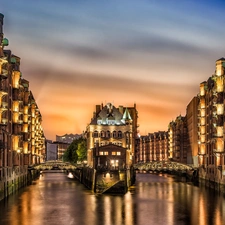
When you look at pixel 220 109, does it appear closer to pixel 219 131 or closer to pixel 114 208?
pixel 219 131

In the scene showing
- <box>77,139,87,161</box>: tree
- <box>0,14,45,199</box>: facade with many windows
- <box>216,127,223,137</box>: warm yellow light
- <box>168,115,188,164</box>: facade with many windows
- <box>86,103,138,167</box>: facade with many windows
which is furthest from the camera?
<box>168,115,188,164</box>: facade with many windows

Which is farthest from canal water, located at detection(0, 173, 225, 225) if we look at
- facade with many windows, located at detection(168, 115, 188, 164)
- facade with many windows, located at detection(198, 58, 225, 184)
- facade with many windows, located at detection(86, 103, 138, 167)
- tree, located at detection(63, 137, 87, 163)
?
facade with many windows, located at detection(168, 115, 188, 164)

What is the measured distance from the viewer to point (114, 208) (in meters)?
68.8

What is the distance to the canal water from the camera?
→ 5853 cm

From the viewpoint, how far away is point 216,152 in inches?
3568

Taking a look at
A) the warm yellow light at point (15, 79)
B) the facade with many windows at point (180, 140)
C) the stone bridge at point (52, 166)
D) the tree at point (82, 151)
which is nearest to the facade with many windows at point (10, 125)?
the warm yellow light at point (15, 79)

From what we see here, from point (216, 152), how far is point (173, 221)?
34.7 metres

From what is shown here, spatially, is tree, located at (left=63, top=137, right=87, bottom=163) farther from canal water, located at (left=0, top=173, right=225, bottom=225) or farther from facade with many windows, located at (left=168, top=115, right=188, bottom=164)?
canal water, located at (left=0, top=173, right=225, bottom=225)

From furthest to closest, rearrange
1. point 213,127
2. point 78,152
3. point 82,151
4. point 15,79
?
point 78,152
point 82,151
point 213,127
point 15,79

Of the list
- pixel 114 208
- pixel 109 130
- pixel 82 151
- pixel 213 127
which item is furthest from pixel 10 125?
pixel 82 151

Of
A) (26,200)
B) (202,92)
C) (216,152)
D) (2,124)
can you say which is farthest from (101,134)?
(2,124)

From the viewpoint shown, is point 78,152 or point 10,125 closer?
point 10,125

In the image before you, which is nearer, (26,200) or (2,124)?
(2,124)

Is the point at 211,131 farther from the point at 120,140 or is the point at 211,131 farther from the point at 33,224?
the point at 33,224
